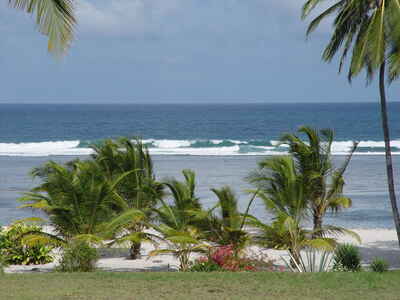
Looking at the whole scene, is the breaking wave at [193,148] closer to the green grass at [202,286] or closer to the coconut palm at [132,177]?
the coconut palm at [132,177]

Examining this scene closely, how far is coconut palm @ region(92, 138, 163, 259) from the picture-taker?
621 inches

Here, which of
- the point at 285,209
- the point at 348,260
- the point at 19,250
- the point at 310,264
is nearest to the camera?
the point at 310,264

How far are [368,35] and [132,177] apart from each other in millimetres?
6524

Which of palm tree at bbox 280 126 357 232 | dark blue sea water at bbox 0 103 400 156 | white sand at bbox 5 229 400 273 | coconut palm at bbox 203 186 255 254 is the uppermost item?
dark blue sea water at bbox 0 103 400 156

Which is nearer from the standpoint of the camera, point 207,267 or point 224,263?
point 207,267

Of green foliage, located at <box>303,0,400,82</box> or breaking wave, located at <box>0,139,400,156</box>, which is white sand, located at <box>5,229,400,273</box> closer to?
green foliage, located at <box>303,0,400,82</box>

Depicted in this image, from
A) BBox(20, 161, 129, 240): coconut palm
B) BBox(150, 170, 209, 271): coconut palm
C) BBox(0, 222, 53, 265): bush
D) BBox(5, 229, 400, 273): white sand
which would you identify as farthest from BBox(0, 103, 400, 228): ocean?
BBox(0, 222, 53, 265): bush

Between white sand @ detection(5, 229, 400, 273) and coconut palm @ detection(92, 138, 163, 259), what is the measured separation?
0.51 metres

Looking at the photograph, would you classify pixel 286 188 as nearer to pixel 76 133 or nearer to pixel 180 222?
pixel 180 222

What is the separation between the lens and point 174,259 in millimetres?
16016

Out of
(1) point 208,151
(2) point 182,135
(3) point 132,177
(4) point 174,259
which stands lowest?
(4) point 174,259

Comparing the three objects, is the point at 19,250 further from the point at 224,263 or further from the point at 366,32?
the point at 366,32

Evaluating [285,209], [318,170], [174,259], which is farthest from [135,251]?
[318,170]

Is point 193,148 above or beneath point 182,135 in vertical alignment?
beneath
